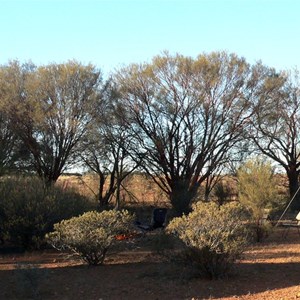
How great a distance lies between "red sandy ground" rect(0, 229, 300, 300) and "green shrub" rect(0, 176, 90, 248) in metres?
1.49

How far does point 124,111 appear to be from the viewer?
99.0 ft

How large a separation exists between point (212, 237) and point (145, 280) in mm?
1732

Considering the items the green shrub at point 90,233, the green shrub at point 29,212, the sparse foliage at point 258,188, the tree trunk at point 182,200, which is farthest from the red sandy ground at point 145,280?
the tree trunk at point 182,200

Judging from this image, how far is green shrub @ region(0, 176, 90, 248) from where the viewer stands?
1523cm

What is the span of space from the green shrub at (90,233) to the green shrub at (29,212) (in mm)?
3162

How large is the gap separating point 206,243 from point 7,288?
4.00 m

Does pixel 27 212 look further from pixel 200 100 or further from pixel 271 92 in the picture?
pixel 271 92

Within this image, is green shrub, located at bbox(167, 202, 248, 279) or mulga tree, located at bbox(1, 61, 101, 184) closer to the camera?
green shrub, located at bbox(167, 202, 248, 279)

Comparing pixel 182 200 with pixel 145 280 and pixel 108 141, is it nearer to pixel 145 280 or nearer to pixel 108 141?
pixel 108 141

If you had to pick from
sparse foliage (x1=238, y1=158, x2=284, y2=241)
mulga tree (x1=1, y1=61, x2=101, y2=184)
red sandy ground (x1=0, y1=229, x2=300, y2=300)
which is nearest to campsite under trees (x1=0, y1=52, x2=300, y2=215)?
mulga tree (x1=1, y1=61, x2=101, y2=184)

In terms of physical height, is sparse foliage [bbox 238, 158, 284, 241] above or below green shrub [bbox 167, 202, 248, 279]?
above

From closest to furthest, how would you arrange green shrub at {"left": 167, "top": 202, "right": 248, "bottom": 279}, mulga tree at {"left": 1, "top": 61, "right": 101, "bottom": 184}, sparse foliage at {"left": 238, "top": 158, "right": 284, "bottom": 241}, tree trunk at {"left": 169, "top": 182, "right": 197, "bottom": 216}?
1. green shrub at {"left": 167, "top": 202, "right": 248, "bottom": 279}
2. sparse foliage at {"left": 238, "top": 158, "right": 284, "bottom": 241}
3. tree trunk at {"left": 169, "top": 182, "right": 197, "bottom": 216}
4. mulga tree at {"left": 1, "top": 61, "right": 101, "bottom": 184}

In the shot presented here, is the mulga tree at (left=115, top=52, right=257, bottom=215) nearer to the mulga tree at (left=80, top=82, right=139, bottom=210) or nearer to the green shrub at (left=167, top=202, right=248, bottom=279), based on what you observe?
the mulga tree at (left=80, top=82, right=139, bottom=210)

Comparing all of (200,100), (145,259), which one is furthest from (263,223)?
(200,100)
